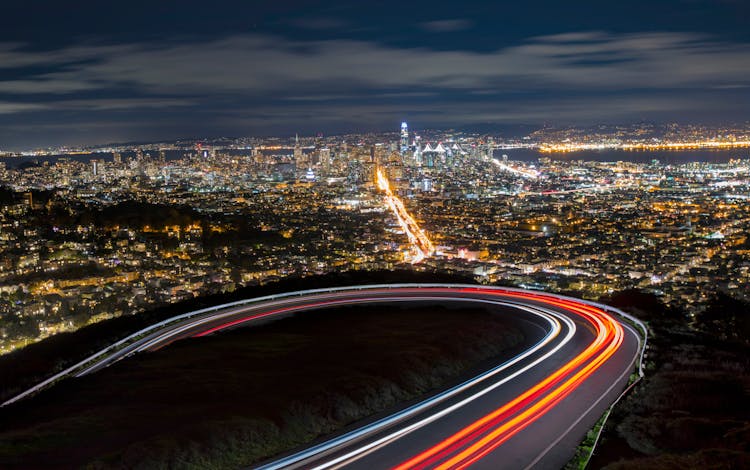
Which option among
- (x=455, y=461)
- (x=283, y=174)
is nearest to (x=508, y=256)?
(x=455, y=461)

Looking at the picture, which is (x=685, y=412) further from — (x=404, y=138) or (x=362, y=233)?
(x=404, y=138)

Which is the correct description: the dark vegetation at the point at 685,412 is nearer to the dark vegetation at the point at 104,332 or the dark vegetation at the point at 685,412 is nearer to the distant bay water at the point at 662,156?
the dark vegetation at the point at 104,332

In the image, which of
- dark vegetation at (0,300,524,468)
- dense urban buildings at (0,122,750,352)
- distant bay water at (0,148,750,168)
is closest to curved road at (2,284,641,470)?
dark vegetation at (0,300,524,468)

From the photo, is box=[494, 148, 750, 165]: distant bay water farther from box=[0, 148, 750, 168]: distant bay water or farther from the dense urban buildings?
the dense urban buildings

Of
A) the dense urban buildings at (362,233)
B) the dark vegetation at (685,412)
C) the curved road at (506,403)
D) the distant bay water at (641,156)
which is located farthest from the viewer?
the distant bay water at (641,156)

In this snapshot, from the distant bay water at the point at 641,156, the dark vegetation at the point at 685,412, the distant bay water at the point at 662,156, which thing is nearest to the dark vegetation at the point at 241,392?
the dark vegetation at the point at 685,412

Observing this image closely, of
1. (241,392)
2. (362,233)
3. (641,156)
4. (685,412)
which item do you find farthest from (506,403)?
(641,156)

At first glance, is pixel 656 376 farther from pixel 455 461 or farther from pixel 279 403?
pixel 279 403
